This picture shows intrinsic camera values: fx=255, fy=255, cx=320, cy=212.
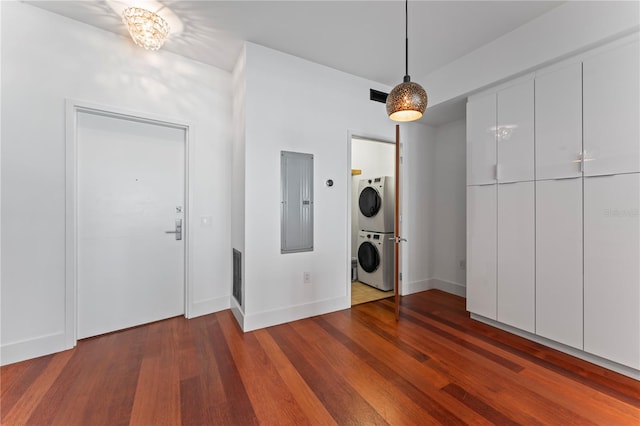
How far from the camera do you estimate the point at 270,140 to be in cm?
274

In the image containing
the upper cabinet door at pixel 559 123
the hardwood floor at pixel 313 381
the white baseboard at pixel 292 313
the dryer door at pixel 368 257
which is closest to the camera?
the hardwood floor at pixel 313 381

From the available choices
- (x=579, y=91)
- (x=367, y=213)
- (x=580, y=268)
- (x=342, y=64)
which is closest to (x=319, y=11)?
(x=342, y=64)

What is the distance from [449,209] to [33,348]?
16.0 ft

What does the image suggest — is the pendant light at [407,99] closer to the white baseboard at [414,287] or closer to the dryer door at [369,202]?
the dryer door at [369,202]

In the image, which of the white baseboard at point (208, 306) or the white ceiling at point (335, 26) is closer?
the white ceiling at point (335, 26)

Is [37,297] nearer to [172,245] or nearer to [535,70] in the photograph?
[172,245]

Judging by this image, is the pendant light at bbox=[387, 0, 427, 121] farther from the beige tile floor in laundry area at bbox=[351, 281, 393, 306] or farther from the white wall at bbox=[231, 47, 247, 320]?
the beige tile floor in laundry area at bbox=[351, 281, 393, 306]

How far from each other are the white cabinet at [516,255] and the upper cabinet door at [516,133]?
4.9 inches

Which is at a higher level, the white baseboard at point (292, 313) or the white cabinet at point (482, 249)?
the white cabinet at point (482, 249)

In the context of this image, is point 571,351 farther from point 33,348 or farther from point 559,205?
point 33,348

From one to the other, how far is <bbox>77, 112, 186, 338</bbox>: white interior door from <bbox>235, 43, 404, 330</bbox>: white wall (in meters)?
0.94

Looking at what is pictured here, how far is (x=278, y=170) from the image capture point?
2.80 meters

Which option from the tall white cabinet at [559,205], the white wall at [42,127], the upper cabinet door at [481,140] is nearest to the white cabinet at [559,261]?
the tall white cabinet at [559,205]

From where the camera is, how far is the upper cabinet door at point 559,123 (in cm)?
213
